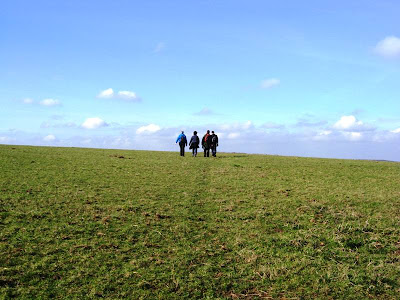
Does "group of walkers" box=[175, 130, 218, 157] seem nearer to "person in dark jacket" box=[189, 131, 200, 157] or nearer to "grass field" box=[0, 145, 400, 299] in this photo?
"person in dark jacket" box=[189, 131, 200, 157]

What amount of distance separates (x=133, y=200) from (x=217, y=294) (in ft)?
23.9

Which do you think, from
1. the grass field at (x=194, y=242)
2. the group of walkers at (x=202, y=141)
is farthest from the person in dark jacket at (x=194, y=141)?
the grass field at (x=194, y=242)

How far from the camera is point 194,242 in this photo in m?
8.59

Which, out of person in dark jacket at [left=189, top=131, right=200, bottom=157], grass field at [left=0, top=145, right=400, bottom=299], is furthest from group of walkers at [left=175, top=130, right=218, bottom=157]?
grass field at [left=0, top=145, right=400, bottom=299]

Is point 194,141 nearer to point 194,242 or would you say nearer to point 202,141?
point 202,141

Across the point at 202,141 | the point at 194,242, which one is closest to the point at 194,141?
the point at 202,141

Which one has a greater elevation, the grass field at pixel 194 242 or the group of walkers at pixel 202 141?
the group of walkers at pixel 202 141

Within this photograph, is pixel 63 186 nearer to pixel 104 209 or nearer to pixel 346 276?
pixel 104 209

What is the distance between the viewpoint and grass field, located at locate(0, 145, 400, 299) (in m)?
6.36

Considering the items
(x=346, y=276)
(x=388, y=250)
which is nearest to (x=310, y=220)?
(x=388, y=250)

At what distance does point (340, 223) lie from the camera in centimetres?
1044

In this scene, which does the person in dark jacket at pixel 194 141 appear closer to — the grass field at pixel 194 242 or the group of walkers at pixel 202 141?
the group of walkers at pixel 202 141

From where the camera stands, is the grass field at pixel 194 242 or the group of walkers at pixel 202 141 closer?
the grass field at pixel 194 242

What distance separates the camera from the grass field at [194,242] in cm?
636
